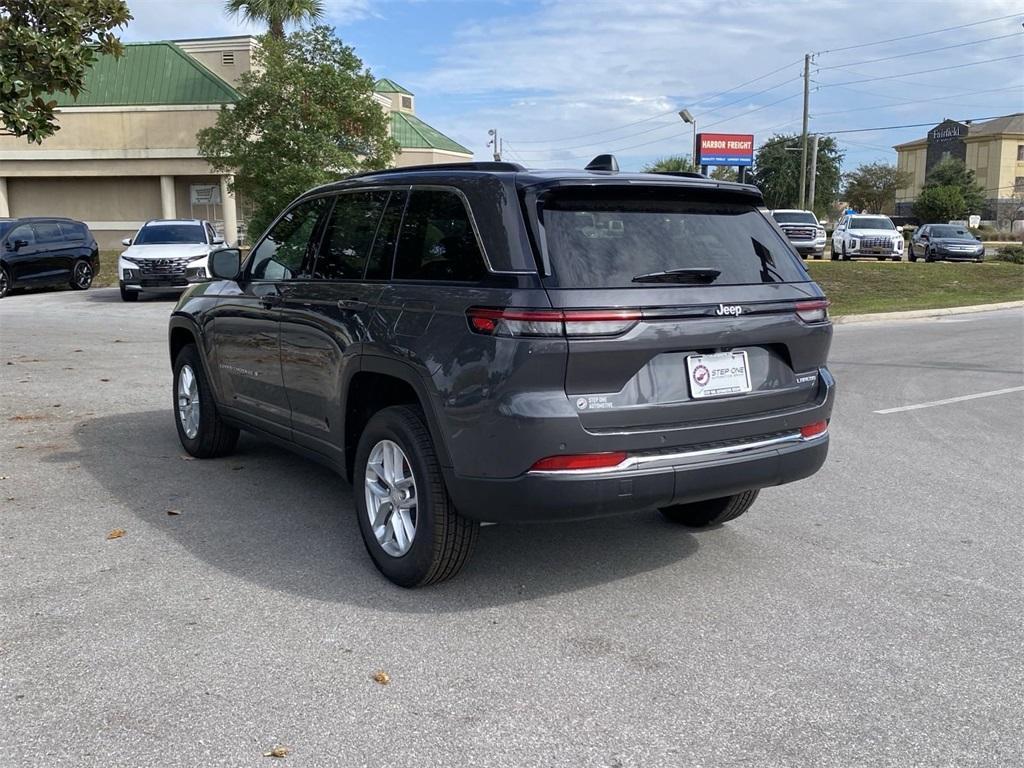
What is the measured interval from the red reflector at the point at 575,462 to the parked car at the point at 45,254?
70.1 ft

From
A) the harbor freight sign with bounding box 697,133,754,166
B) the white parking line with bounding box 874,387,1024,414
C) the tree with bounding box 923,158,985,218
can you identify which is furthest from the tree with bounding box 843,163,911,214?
the white parking line with bounding box 874,387,1024,414

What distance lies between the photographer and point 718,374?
429 cm

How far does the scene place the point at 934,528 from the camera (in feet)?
18.2

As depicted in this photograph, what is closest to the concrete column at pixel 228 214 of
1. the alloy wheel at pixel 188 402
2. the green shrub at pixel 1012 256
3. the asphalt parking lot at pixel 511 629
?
the green shrub at pixel 1012 256

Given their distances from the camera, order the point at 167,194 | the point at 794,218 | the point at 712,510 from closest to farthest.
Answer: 1. the point at 712,510
2. the point at 794,218
3. the point at 167,194

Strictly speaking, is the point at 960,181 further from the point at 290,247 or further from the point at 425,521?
the point at 425,521

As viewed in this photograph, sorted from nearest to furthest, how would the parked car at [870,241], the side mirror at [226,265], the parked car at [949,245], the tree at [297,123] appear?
the side mirror at [226,265] → the tree at [297,123] → the parked car at [870,241] → the parked car at [949,245]

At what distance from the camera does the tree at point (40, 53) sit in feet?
26.7

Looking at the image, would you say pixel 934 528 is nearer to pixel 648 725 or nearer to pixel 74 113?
pixel 648 725

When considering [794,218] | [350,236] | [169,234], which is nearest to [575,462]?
[350,236]

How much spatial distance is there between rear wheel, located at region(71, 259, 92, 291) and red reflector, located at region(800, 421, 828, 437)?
879 inches

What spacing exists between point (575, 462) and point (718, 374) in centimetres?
78

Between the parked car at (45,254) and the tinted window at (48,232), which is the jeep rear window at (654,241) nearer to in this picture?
the parked car at (45,254)

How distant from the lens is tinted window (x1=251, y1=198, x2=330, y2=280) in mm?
5648
